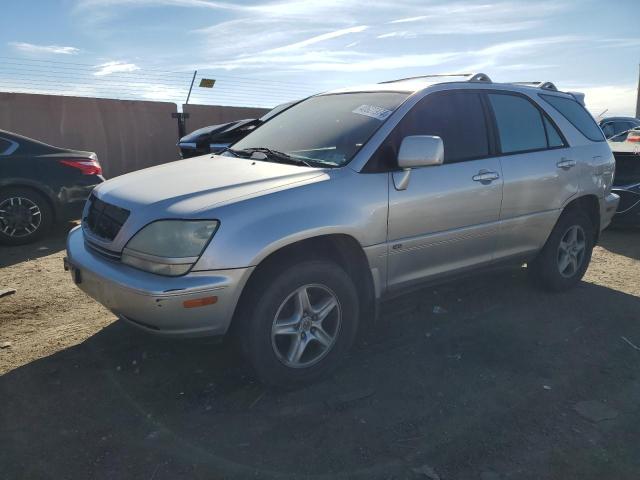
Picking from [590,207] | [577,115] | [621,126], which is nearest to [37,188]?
[577,115]

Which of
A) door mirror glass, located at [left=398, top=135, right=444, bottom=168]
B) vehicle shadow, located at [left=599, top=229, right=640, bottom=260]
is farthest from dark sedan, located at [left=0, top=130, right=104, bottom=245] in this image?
vehicle shadow, located at [left=599, top=229, right=640, bottom=260]

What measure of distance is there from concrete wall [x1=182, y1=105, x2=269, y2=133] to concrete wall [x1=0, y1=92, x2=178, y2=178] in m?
0.43

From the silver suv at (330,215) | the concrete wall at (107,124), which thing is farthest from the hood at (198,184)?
the concrete wall at (107,124)

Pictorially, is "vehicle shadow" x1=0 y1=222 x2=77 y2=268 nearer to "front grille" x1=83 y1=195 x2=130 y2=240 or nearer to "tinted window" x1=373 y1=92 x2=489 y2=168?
"front grille" x1=83 y1=195 x2=130 y2=240

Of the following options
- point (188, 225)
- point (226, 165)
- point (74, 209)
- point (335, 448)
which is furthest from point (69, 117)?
point (335, 448)

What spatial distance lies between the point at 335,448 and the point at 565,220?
3140 mm

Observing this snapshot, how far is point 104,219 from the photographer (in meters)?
3.21

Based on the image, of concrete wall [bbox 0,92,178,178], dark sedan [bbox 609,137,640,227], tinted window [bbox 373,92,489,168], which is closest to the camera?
tinted window [bbox 373,92,489,168]

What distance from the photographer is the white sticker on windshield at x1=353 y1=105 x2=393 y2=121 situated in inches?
139

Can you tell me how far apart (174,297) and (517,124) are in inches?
121

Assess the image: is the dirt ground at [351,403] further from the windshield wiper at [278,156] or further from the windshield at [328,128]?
the windshield at [328,128]

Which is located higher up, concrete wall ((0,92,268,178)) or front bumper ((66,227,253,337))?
concrete wall ((0,92,268,178))

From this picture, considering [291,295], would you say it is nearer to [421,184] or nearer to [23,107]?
[421,184]

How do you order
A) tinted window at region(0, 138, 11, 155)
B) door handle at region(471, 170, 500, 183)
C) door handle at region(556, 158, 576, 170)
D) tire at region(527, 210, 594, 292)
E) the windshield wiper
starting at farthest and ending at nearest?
tinted window at region(0, 138, 11, 155)
tire at region(527, 210, 594, 292)
door handle at region(556, 158, 576, 170)
door handle at region(471, 170, 500, 183)
the windshield wiper
